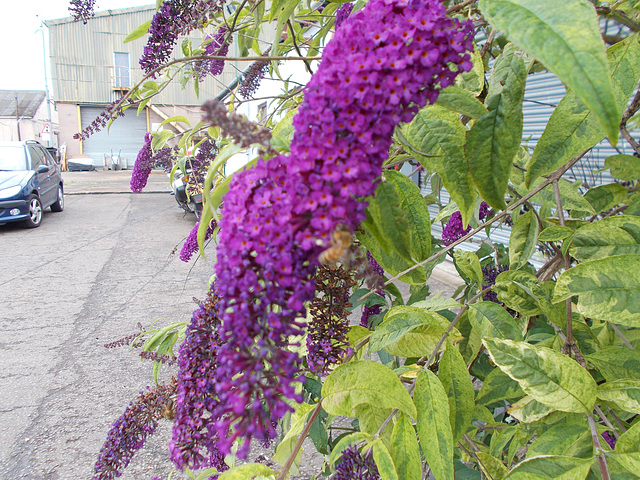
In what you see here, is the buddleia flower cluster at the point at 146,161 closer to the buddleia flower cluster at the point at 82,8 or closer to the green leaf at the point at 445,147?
the buddleia flower cluster at the point at 82,8

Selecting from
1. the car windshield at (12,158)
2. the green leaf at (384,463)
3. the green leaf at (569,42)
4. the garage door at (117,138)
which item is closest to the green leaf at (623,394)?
the green leaf at (384,463)

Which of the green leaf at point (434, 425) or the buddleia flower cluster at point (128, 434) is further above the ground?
the green leaf at point (434, 425)

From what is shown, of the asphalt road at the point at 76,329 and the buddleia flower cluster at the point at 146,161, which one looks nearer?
the buddleia flower cluster at the point at 146,161

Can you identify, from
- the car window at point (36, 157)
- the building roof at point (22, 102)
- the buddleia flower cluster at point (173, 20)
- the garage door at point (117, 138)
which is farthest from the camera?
the building roof at point (22, 102)

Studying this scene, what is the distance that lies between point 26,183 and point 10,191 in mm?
334

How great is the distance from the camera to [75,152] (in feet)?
78.3

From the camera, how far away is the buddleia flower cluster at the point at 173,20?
1.20 metres

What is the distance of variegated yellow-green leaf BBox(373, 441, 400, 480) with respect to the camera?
0.68 m

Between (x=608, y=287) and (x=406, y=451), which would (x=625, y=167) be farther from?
(x=406, y=451)

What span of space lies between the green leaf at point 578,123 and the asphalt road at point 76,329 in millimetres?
1099

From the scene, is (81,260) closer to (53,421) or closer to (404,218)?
(53,421)

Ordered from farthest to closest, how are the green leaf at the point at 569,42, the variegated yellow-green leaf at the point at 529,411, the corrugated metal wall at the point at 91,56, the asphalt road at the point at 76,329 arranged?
the corrugated metal wall at the point at 91,56
the asphalt road at the point at 76,329
the variegated yellow-green leaf at the point at 529,411
the green leaf at the point at 569,42

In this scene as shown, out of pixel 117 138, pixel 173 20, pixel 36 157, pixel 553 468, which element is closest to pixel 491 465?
pixel 553 468

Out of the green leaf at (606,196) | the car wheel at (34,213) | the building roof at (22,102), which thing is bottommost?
the car wheel at (34,213)
